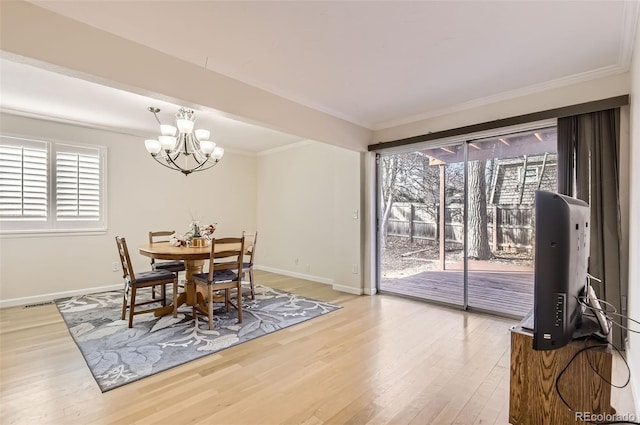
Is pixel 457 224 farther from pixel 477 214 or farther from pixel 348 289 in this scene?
pixel 348 289

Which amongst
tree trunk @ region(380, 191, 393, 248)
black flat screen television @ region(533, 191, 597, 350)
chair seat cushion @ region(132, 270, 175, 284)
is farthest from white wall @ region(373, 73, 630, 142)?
chair seat cushion @ region(132, 270, 175, 284)

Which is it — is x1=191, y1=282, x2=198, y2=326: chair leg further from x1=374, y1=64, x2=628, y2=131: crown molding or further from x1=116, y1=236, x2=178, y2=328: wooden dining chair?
x1=374, y1=64, x2=628, y2=131: crown molding

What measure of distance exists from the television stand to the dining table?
116 inches

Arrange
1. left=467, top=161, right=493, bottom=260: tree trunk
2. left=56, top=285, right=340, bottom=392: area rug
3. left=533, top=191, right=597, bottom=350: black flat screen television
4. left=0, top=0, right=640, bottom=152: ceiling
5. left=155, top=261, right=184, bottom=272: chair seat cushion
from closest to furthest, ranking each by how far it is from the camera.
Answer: left=533, top=191, right=597, bottom=350: black flat screen television
left=0, top=0, right=640, bottom=152: ceiling
left=56, top=285, right=340, bottom=392: area rug
left=467, top=161, right=493, bottom=260: tree trunk
left=155, top=261, right=184, bottom=272: chair seat cushion

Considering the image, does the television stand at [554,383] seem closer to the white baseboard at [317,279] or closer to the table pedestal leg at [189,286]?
the white baseboard at [317,279]

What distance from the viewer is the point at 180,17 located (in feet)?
6.86

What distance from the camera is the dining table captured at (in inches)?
132

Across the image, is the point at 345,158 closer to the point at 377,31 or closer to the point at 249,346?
the point at 377,31

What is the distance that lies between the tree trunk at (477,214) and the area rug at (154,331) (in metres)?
1.96

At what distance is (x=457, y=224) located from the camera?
394 centimetres

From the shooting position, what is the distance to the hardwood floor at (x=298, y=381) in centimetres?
186

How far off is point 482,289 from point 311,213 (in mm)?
3056

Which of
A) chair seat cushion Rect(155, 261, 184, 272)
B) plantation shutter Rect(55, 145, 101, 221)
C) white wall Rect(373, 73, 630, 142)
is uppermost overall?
white wall Rect(373, 73, 630, 142)

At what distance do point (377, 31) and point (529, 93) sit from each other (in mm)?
2075
